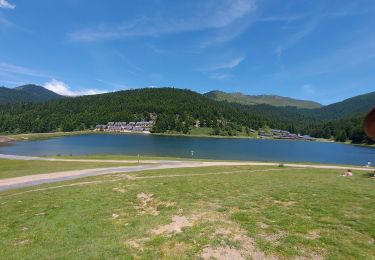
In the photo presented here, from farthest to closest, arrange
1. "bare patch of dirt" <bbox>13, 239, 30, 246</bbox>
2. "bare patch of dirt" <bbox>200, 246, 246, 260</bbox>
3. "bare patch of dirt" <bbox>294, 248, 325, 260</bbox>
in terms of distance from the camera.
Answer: "bare patch of dirt" <bbox>13, 239, 30, 246</bbox> < "bare patch of dirt" <bbox>200, 246, 246, 260</bbox> < "bare patch of dirt" <bbox>294, 248, 325, 260</bbox>

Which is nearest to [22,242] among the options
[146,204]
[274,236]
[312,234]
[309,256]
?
[146,204]

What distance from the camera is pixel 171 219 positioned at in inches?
621

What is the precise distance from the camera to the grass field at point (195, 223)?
463 inches

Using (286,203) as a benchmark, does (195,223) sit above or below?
below

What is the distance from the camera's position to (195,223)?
14.8m

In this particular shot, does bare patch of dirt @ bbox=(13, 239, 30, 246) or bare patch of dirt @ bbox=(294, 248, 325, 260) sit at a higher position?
bare patch of dirt @ bbox=(294, 248, 325, 260)

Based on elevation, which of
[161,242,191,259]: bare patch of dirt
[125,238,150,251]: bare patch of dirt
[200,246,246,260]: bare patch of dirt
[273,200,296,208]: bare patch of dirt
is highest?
[273,200,296,208]: bare patch of dirt

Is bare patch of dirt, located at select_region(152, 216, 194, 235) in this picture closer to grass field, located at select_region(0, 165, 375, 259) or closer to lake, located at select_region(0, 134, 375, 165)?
grass field, located at select_region(0, 165, 375, 259)

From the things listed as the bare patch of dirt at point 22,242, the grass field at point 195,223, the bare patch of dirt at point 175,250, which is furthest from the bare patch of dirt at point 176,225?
the bare patch of dirt at point 22,242

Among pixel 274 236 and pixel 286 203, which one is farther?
pixel 286 203

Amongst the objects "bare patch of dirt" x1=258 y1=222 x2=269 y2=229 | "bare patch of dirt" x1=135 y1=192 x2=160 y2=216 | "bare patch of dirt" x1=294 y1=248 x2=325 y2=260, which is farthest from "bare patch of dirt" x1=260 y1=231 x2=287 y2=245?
"bare patch of dirt" x1=135 y1=192 x2=160 y2=216

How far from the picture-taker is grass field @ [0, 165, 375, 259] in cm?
1175

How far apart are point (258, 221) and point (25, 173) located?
33799 mm

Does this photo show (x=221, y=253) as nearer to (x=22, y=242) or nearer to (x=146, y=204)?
(x=22, y=242)
